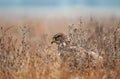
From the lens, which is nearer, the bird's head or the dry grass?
the dry grass

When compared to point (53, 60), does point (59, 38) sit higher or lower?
higher

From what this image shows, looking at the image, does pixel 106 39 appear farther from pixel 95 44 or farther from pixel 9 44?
pixel 9 44

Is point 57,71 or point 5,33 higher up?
point 5,33

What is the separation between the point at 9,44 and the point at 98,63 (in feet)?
4.39

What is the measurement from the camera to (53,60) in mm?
8406

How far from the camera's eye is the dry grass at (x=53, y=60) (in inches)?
309

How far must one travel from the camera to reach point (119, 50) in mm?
8812

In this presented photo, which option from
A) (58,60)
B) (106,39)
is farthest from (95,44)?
(58,60)

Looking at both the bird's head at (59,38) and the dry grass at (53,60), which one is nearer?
the dry grass at (53,60)

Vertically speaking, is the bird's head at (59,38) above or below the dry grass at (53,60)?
above

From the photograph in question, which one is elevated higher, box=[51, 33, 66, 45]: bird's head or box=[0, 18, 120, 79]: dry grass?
box=[51, 33, 66, 45]: bird's head

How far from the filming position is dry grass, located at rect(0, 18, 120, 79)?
25.7 ft

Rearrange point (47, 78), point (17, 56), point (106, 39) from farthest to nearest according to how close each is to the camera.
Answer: point (106, 39) → point (17, 56) → point (47, 78)

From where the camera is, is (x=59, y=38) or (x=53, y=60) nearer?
(x=53, y=60)
